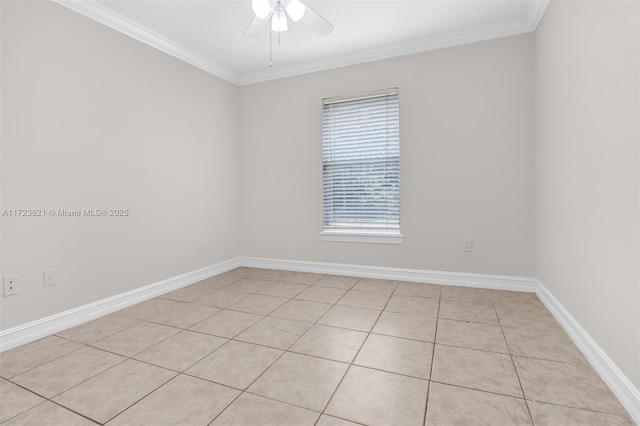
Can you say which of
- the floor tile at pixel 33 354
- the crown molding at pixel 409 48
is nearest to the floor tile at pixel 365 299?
the floor tile at pixel 33 354

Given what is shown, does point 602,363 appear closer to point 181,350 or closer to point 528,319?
point 528,319

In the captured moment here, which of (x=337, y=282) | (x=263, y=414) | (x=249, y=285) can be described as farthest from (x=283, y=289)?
(x=263, y=414)

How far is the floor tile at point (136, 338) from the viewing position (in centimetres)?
195

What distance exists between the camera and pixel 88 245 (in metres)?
2.43

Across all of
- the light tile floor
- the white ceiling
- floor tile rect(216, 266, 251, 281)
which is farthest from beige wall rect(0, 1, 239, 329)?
the light tile floor

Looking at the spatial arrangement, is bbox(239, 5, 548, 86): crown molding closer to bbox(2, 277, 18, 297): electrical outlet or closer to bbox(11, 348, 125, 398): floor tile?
bbox(2, 277, 18, 297): electrical outlet

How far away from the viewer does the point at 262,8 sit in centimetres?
198

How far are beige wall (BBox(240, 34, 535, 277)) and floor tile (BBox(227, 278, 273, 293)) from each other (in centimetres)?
59

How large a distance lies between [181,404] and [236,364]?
372 millimetres

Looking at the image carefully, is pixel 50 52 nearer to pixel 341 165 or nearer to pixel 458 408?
pixel 341 165

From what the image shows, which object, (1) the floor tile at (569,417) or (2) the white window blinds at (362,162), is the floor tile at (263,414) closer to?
(1) the floor tile at (569,417)

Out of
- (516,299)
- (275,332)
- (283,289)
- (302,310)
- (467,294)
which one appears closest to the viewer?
(275,332)

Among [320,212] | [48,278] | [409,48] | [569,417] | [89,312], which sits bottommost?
[569,417]

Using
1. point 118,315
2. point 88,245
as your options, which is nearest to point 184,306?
point 118,315
